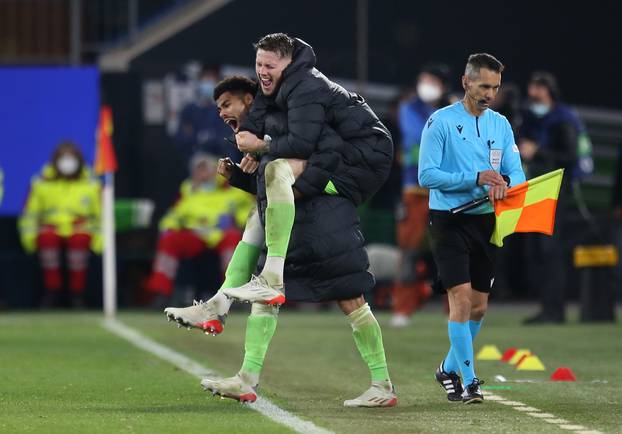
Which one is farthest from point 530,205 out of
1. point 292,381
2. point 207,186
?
point 207,186

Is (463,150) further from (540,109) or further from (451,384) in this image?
(540,109)

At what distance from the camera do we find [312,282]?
9.08m

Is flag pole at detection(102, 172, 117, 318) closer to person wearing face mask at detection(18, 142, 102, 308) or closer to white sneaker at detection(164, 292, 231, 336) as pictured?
person wearing face mask at detection(18, 142, 102, 308)

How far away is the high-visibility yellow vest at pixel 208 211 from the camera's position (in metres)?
20.3

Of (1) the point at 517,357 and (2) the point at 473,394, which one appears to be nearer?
(2) the point at 473,394

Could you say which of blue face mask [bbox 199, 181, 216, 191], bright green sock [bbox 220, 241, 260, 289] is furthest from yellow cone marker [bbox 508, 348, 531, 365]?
blue face mask [bbox 199, 181, 216, 191]

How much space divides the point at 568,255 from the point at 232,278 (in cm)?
1073

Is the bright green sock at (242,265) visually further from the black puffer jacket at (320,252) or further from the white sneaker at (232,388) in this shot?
the white sneaker at (232,388)

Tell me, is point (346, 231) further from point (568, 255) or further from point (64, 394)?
point (568, 255)

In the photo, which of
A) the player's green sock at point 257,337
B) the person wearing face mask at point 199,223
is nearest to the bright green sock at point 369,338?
the player's green sock at point 257,337

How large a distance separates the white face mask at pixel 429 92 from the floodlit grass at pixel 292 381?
2.09m

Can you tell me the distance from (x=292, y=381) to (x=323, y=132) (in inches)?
92.4

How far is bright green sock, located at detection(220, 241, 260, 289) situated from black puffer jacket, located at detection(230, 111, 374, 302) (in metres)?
0.28

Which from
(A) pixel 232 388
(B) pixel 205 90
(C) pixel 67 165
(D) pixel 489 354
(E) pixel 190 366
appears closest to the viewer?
(A) pixel 232 388
